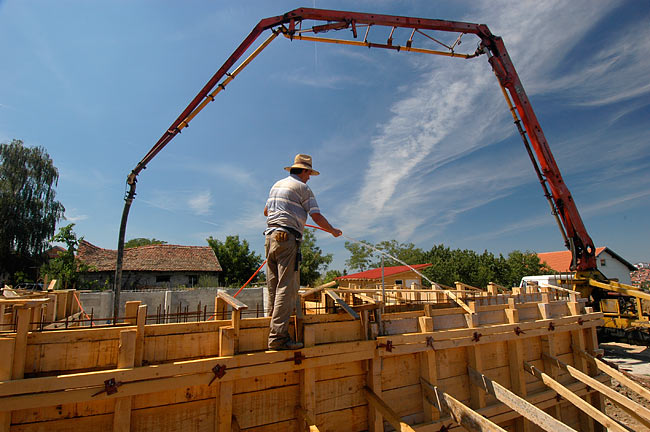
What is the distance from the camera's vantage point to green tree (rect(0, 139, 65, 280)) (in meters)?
28.8

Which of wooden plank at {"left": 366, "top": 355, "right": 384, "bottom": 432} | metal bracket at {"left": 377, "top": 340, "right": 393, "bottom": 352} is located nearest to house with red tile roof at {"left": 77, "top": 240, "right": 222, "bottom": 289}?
wooden plank at {"left": 366, "top": 355, "right": 384, "bottom": 432}

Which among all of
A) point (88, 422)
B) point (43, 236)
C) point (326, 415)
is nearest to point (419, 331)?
point (326, 415)

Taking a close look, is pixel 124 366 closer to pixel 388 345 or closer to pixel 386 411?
pixel 386 411

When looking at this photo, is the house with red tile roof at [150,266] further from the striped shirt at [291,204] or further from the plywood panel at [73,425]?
the striped shirt at [291,204]

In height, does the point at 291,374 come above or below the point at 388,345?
below

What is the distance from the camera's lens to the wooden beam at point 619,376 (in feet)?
15.0

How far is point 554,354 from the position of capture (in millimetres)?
5055

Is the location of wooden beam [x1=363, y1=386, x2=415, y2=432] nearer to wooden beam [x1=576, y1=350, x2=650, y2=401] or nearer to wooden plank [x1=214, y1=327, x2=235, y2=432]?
wooden plank [x1=214, y1=327, x2=235, y2=432]

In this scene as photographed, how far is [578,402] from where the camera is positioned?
13.2 ft

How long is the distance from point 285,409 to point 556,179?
1441 centimetres

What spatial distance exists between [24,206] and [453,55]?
38245 mm

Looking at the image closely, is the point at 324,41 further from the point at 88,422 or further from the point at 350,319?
the point at 88,422

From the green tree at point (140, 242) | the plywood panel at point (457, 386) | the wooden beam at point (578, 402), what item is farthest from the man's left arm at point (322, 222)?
the green tree at point (140, 242)

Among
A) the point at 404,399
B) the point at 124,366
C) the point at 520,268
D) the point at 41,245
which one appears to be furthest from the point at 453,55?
the point at 41,245
